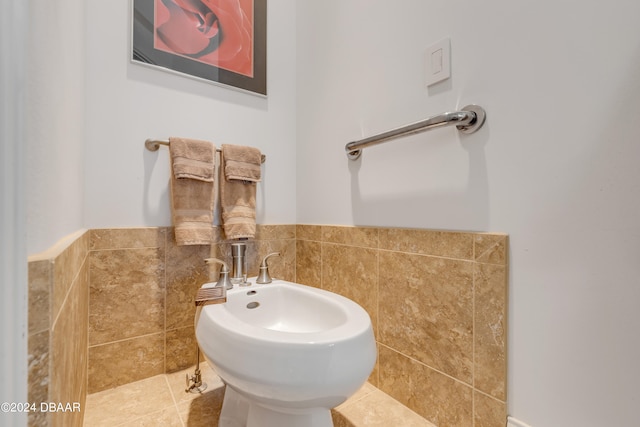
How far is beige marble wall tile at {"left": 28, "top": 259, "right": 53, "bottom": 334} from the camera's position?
0.28 m

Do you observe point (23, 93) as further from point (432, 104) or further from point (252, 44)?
point (252, 44)

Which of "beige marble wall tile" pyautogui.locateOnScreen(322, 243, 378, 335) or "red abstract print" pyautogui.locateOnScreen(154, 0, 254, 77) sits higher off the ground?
"red abstract print" pyautogui.locateOnScreen(154, 0, 254, 77)

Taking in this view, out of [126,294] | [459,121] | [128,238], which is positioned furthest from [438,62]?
[126,294]

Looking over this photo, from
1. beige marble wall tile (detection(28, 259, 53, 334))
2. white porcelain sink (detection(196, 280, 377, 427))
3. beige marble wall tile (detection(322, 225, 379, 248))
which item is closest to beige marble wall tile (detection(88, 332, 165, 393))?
white porcelain sink (detection(196, 280, 377, 427))

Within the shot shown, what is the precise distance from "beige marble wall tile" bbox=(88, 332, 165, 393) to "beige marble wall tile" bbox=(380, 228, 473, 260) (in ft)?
2.98

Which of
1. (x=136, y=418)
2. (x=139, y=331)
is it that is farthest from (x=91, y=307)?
(x=136, y=418)

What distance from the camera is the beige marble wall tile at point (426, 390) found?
2.40 ft

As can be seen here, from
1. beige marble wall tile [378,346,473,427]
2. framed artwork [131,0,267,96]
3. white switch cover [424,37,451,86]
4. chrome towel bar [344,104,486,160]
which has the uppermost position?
framed artwork [131,0,267,96]

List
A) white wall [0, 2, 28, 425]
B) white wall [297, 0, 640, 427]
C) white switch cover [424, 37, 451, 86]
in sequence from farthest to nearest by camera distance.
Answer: white switch cover [424, 37, 451, 86] < white wall [297, 0, 640, 427] < white wall [0, 2, 28, 425]

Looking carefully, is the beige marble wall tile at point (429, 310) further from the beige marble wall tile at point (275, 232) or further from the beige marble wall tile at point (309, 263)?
the beige marble wall tile at point (275, 232)

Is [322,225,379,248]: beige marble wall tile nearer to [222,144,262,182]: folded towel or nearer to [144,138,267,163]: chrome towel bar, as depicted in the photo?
[222,144,262,182]: folded towel

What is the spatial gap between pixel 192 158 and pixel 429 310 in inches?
37.0

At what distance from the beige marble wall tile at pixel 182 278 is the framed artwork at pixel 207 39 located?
68 centimetres

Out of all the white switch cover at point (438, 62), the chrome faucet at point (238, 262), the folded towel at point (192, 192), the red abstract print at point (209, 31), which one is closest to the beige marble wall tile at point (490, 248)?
the white switch cover at point (438, 62)
